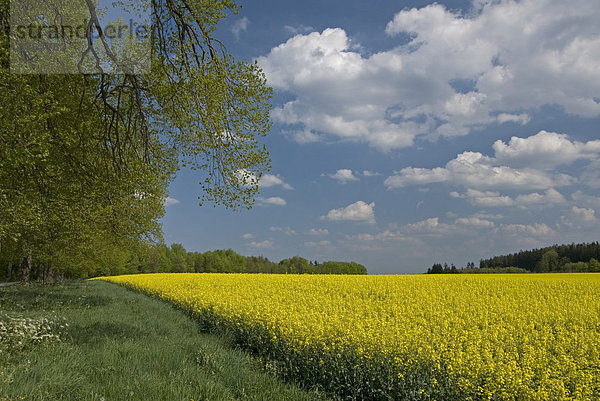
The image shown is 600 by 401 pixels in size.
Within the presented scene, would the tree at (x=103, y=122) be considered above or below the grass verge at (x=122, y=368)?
above

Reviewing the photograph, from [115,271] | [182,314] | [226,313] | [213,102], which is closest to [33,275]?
[115,271]

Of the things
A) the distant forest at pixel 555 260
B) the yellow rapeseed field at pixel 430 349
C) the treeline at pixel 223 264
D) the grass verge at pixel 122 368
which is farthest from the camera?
the treeline at pixel 223 264

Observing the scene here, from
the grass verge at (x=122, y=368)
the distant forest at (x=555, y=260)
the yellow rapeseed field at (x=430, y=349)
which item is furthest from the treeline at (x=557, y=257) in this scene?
the grass verge at (x=122, y=368)

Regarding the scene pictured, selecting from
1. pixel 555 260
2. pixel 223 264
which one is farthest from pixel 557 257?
pixel 223 264

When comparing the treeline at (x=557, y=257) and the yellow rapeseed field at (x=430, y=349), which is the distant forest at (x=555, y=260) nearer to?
the treeline at (x=557, y=257)

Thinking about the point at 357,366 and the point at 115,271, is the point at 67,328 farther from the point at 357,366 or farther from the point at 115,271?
the point at 115,271

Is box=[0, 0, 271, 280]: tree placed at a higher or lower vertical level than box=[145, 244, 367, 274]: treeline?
higher

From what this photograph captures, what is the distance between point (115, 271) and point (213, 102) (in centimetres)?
9245

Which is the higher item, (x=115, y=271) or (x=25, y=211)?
(x=25, y=211)

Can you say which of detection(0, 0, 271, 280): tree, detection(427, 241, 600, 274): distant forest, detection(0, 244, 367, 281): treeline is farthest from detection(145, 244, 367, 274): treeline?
detection(0, 0, 271, 280): tree

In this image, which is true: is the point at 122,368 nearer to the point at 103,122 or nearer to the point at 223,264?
the point at 103,122

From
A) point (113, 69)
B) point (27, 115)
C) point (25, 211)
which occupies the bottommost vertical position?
point (25, 211)

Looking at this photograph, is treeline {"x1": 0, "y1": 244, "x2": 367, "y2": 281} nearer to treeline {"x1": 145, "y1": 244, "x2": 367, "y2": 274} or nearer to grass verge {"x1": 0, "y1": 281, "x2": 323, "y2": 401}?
treeline {"x1": 145, "y1": 244, "x2": 367, "y2": 274}

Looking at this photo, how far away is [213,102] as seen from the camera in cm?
862
